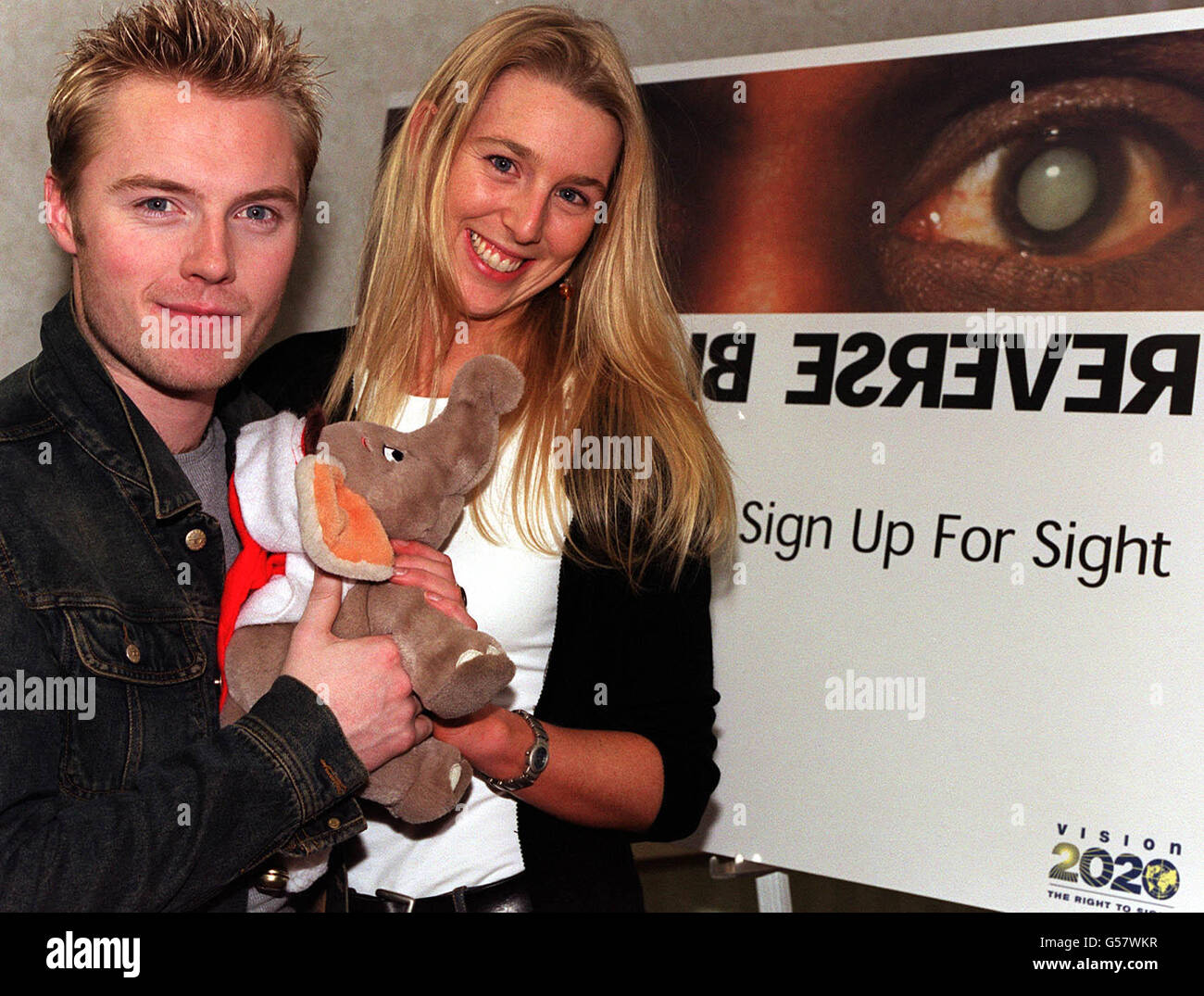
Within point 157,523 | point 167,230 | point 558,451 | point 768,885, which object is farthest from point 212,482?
point 768,885

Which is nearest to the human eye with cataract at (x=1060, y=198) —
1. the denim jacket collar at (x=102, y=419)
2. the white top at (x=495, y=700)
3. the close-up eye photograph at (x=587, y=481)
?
the close-up eye photograph at (x=587, y=481)

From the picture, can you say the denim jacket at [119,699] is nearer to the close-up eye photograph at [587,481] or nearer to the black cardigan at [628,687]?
the close-up eye photograph at [587,481]

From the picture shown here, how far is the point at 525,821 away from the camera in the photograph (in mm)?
1543

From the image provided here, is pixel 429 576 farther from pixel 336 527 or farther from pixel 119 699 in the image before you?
pixel 119 699

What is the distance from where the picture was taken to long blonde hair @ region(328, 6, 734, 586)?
63.1 inches

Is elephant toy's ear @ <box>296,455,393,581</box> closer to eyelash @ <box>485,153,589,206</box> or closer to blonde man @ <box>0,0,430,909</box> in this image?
blonde man @ <box>0,0,430,909</box>

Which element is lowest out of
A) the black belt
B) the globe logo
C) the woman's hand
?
the globe logo

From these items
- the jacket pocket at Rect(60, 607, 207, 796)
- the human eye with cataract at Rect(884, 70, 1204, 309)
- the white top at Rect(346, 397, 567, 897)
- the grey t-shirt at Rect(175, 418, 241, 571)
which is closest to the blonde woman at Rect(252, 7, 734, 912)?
the white top at Rect(346, 397, 567, 897)

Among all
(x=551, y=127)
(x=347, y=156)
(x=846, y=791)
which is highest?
(x=347, y=156)

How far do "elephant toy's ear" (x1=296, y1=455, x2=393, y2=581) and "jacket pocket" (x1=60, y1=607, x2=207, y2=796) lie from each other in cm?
23

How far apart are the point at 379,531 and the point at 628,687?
1.77 feet
